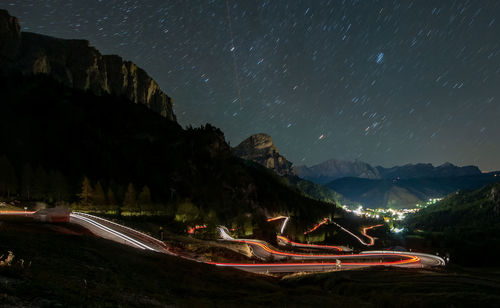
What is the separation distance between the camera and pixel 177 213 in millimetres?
86562

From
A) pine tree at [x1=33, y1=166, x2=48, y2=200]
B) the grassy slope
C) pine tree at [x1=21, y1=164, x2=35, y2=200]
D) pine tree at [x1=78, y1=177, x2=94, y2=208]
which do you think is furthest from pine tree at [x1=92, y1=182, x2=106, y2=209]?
the grassy slope

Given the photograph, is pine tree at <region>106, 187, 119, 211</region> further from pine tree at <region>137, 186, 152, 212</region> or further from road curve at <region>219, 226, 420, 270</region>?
road curve at <region>219, 226, 420, 270</region>

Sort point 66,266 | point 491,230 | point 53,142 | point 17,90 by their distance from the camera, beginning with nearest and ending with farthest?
point 66,266, point 53,142, point 17,90, point 491,230

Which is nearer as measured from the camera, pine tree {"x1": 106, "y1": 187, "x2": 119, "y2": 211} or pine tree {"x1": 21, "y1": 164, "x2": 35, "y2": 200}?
pine tree {"x1": 21, "y1": 164, "x2": 35, "y2": 200}

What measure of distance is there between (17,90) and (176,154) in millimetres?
100356

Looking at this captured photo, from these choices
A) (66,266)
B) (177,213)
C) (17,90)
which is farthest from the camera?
(17,90)

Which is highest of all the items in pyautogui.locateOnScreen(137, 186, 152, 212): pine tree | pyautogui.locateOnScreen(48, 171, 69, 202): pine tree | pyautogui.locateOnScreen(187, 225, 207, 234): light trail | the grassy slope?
pyautogui.locateOnScreen(48, 171, 69, 202): pine tree

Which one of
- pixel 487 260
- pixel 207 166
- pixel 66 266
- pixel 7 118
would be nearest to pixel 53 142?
pixel 7 118

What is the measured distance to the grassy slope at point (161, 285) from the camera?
1313 centimetres

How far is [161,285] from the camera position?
20328mm

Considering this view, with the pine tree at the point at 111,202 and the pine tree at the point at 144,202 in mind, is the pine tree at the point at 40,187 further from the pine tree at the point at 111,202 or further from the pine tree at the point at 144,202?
the pine tree at the point at 144,202

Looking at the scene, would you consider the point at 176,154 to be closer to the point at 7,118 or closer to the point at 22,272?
the point at 7,118

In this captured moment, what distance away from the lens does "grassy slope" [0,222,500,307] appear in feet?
43.1

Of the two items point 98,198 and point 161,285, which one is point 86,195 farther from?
point 161,285
